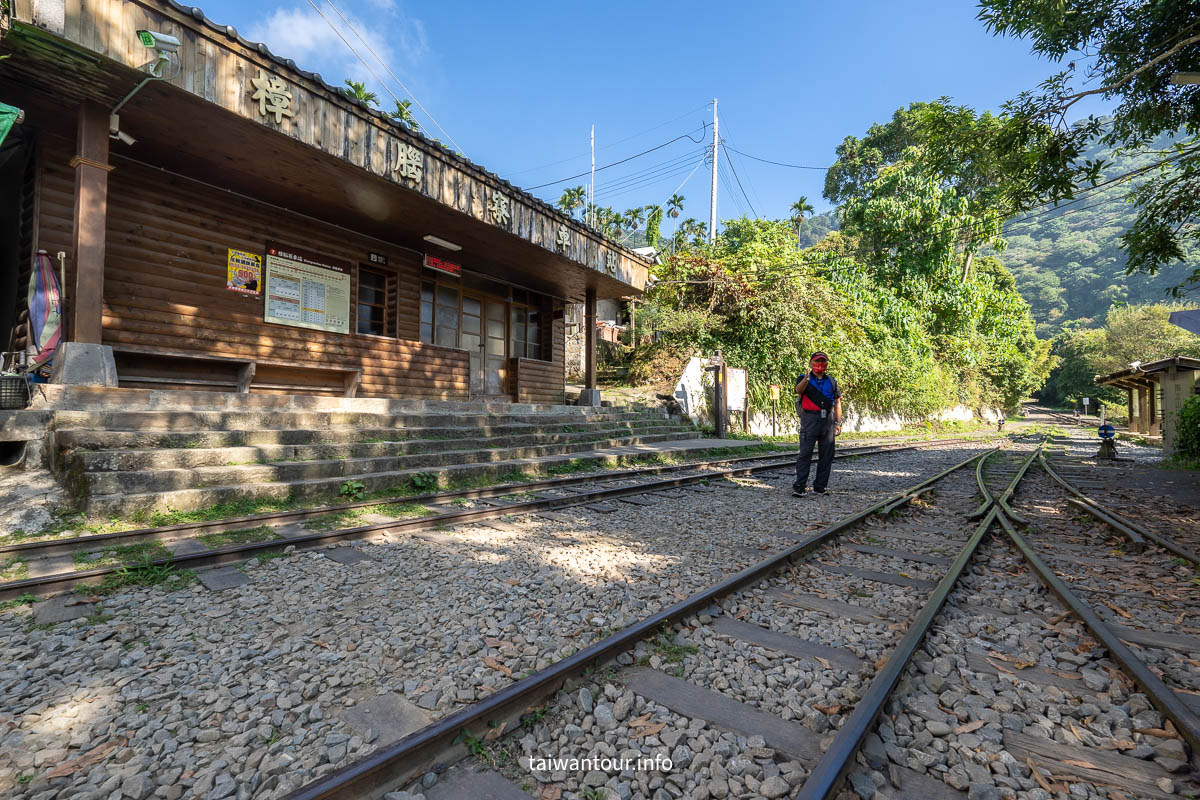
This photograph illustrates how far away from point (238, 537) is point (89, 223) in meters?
4.09

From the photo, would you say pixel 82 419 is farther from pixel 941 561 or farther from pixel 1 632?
pixel 941 561

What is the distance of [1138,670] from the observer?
7.44ft

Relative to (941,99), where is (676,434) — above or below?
below

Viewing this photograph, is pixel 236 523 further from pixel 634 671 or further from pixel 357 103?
pixel 357 103

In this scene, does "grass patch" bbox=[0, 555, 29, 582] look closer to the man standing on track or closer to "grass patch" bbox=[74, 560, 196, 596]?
"grass patch" bbox=[74, 560, 196, 596]

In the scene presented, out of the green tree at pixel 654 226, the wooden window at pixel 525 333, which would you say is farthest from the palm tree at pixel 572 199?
the wooden window at pixel 525 333

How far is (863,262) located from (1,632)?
2987cm

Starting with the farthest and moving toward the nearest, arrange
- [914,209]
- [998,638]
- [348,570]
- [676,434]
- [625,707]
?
[914,209] → [676,434] → [348,570] → [998,638] → [625,707]

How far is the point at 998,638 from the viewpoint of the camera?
2791 millimetres

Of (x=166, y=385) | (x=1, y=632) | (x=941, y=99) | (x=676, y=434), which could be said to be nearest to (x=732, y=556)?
(x=1, y=632)

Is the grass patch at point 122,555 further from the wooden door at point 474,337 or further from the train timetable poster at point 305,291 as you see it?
the wooden door at point 474,337

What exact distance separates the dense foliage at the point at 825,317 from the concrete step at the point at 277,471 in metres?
10.8

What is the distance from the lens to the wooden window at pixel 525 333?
13.3 m

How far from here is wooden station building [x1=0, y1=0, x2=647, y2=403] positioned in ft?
17.5
